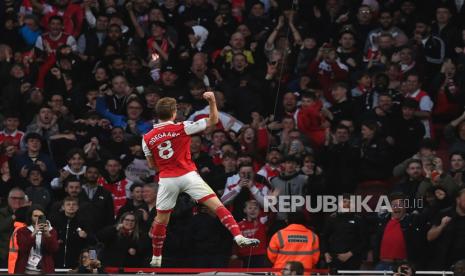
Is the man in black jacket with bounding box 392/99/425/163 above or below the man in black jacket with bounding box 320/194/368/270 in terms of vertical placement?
above

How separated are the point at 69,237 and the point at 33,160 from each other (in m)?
2.31

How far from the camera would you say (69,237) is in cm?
1895

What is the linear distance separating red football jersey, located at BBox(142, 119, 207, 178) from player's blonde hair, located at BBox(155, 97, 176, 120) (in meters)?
0.08

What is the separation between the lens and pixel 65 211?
19062 millimetres

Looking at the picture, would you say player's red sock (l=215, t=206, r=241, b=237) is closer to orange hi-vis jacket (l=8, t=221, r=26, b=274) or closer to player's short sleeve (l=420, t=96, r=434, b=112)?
orange hi-vis jacket (l=8, t=221, r=26, b=274)

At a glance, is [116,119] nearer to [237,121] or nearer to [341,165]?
[237,121]

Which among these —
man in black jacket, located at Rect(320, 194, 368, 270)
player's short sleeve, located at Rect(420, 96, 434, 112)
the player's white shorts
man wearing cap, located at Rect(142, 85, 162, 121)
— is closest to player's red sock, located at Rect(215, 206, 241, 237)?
the player's white shorts

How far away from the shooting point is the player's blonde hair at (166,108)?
598 inches

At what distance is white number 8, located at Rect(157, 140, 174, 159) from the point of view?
15.2 m

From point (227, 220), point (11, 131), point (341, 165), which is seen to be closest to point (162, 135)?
point (227, 220)

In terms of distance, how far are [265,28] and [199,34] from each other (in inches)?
46.0

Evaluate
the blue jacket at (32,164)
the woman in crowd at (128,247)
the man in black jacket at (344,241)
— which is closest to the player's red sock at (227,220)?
the woman in crowd at (128,247)

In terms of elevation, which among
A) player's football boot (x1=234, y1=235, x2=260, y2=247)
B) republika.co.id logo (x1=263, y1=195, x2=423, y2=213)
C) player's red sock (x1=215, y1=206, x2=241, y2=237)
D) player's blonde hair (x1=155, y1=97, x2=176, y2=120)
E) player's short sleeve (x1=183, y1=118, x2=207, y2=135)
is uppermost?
player's blonde hair (x1=155, y1=97, x2=176, y2=120)

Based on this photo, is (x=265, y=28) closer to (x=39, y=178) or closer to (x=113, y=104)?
(x=113, y=104)
